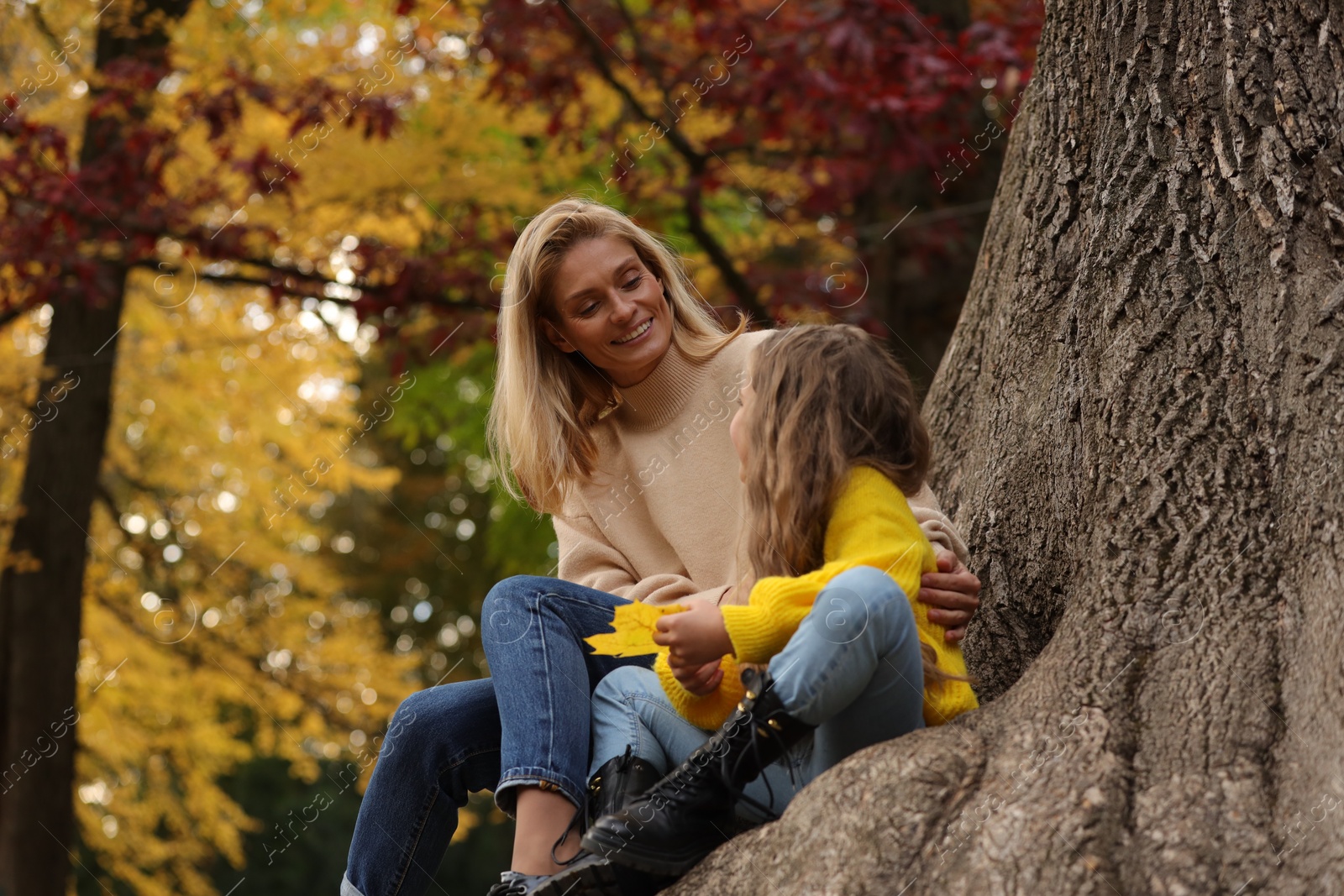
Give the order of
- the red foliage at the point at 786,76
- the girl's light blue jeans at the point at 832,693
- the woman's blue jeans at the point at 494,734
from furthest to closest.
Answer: the red foliage at the point at 786,76, the woman's blue jeans at the point at 494,734, the girl's light blue jeans at the point at 832,693

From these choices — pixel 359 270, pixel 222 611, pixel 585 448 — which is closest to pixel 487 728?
pixel 585 448

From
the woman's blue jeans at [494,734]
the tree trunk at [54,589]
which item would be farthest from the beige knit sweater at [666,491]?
the tree trunk at [54,589]

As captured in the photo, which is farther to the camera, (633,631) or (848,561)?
(633,631)

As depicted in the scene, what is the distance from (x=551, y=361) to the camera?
3.06 m

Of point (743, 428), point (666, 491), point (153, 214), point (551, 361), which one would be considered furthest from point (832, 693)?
point (153, 214)

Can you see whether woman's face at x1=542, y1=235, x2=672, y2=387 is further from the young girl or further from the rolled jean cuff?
the rolled jean cuff

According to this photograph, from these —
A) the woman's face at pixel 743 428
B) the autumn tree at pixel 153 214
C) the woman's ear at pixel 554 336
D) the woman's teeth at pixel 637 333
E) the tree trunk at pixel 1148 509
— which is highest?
the autumn tree at pixel 153 214

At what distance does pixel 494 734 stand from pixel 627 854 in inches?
26.9

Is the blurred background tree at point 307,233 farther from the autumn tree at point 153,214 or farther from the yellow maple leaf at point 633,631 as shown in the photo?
the yellow maple leaf at point 633,631

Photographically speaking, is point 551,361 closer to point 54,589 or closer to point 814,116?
point 814,116

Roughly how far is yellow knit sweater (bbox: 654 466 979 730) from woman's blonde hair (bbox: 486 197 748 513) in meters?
0.78

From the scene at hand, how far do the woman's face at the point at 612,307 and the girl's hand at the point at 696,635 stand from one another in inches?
40.3

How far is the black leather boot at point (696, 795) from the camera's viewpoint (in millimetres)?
1979

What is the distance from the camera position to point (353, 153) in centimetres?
638
